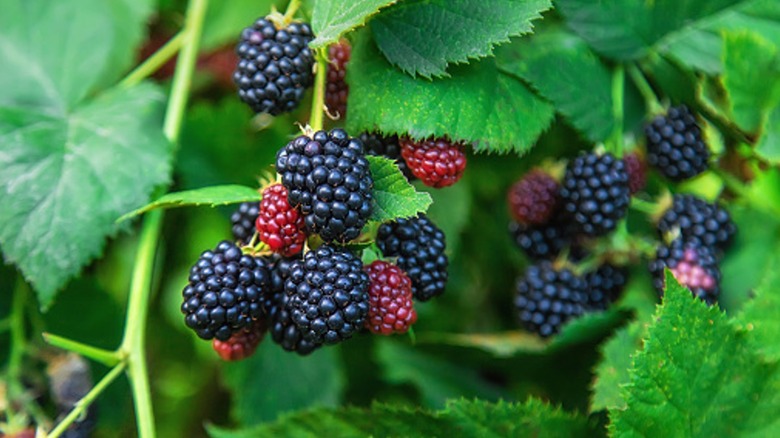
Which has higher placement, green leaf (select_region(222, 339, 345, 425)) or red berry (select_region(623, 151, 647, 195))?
red berry (select_region(623, 151, 647, 195))

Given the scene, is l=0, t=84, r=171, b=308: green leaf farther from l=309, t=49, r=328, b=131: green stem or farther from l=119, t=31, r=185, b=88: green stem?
l=309, t=49, r=328, b=131: green stem

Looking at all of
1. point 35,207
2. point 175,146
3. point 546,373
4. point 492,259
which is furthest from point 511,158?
point 35,207

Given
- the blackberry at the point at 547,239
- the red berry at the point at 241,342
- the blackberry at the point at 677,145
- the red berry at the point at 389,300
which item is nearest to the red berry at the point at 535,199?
the blackberry at the point at 547,239

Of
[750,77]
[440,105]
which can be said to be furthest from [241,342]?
[750,77]

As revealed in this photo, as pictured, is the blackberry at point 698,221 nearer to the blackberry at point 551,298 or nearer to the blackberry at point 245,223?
the blackberry at point 551,298

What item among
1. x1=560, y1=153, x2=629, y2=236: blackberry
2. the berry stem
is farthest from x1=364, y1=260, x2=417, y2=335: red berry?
the berry stem

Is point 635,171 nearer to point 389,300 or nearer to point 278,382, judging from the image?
point 389,300

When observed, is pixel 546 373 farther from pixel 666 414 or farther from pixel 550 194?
pixel 666 414
